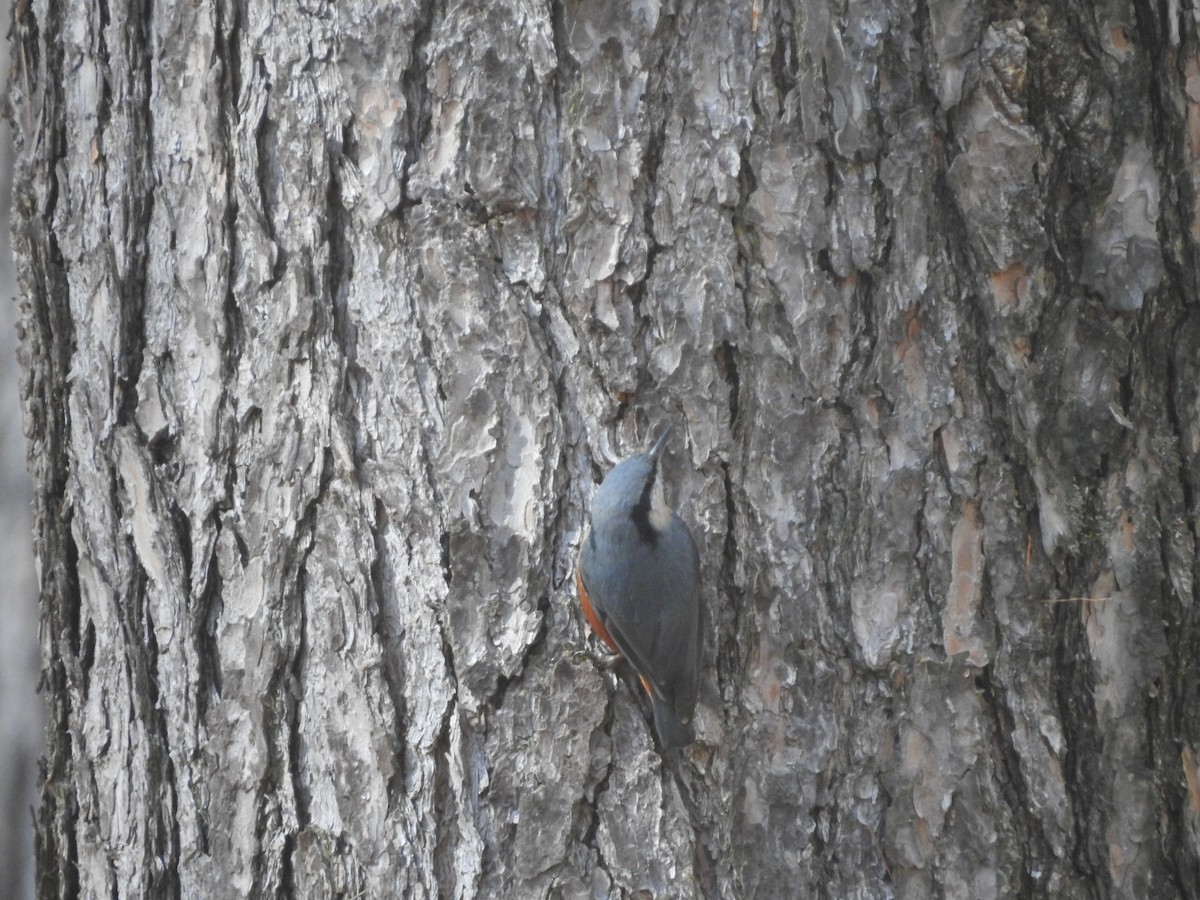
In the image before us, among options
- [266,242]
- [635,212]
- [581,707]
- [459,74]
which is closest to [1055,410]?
[635,212]

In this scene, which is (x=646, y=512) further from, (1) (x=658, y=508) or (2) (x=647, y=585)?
(2) (x=647, y=585)

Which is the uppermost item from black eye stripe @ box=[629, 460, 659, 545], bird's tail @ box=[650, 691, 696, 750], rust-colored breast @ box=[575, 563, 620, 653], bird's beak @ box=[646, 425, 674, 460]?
bird's beak @ box=[646, 425, 674, 460]

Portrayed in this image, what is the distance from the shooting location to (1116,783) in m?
1.50

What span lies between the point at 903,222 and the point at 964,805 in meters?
0.85

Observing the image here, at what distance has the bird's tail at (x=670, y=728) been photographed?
4.82 ft

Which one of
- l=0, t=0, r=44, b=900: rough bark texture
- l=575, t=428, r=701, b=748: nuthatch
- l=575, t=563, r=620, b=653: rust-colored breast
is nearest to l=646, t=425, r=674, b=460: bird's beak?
l=575, t=428, r=701, b=748: nuthatch

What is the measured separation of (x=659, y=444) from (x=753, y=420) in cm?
14

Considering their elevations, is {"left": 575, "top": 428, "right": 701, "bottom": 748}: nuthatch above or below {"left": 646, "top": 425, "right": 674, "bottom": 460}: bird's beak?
below

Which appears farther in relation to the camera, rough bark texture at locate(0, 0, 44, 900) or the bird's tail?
rough bark texture at locate(0, 0, 44, 900)

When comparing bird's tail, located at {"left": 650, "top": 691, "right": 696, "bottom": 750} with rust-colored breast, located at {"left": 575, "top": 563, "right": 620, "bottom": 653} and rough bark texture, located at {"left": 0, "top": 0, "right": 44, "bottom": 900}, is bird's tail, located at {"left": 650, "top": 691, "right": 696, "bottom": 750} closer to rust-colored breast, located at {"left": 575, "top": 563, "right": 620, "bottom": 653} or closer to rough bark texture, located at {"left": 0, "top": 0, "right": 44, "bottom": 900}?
rust-colored breast, located at {"left": 575, "top": 563, "right": 620, "bottom": 653}

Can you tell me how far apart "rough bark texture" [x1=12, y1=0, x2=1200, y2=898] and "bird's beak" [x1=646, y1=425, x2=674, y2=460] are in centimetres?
2

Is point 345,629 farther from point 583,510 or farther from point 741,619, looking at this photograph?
point 741,619

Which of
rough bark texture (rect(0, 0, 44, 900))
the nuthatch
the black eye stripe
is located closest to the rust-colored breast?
the nuthatch

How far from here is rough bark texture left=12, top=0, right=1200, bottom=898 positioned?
146 cm
